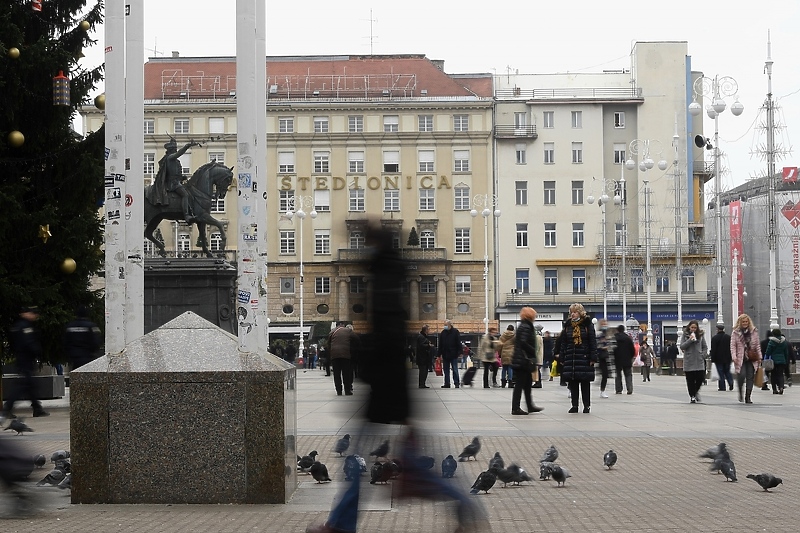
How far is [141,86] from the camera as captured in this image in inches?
626

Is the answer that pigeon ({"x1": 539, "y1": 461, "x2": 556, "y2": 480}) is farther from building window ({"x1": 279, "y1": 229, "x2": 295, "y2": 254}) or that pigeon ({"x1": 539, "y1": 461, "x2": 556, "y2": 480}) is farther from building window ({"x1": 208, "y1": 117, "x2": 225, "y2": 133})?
building window ({"x1": 208, "y1": 117, "x2": 225, "y2": 133})

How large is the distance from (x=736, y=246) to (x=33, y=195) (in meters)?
71.9

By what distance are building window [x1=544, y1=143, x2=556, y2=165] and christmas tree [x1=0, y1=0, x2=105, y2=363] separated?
223 ft

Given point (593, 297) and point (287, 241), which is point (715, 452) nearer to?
point (593, 297)

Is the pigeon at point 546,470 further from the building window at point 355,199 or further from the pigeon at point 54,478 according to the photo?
the building window at point 355,199

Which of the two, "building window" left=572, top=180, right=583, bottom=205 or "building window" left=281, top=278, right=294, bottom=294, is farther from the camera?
"building window" left=572, top=180, right=583, bottom=205

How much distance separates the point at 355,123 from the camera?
300 feet

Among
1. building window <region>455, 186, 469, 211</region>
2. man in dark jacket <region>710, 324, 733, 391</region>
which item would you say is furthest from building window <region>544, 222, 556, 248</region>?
man in dark jacket <region>710, 324, 733, 391</region>

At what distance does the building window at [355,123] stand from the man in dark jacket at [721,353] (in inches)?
2422

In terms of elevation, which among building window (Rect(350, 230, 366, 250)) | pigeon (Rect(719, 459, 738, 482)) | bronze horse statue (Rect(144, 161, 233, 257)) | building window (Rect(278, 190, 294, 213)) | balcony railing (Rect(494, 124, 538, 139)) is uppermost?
balcony railing (Rect(494, 124, 538, 139))

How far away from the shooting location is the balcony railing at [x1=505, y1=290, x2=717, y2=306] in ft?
294

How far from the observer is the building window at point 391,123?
91500 mm

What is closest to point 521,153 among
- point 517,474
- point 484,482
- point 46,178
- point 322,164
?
point 322,164

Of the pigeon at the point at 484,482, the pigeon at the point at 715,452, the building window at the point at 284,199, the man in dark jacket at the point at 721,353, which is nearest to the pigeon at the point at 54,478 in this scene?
the pigeon at the point at 484,482
